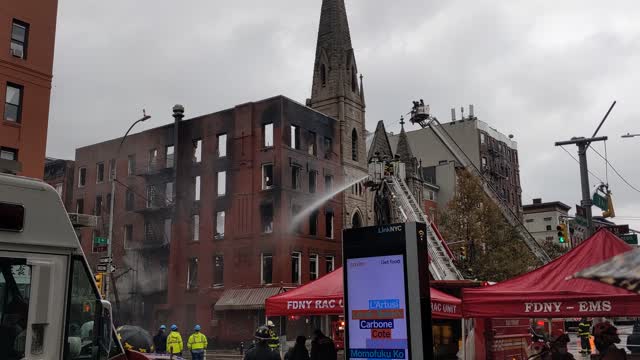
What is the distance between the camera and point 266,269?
39906mm

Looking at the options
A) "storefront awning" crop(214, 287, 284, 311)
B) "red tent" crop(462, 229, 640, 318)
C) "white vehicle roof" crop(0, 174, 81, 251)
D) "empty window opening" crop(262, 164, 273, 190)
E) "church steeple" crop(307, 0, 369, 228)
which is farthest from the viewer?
"church steeple" crop(307, 0, 369, 228)

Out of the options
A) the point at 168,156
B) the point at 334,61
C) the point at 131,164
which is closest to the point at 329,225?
the point at 334,61

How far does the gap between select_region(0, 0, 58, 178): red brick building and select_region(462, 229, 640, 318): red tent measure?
21.1 metres

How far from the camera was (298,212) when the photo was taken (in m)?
40.8

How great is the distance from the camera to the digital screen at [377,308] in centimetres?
Result: 741

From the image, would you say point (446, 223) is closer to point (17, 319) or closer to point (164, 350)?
point (164, 350)

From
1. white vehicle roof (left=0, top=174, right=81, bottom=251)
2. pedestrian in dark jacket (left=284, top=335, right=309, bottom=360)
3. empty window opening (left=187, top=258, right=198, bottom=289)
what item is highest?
empty window opening (left=187, top=258, right=198, bottom=289)

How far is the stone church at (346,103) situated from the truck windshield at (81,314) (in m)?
39.9

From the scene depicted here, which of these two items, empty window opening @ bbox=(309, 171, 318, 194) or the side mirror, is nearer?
the side mirror

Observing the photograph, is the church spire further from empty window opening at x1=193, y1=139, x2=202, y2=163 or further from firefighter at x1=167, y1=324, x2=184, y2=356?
firefighter at x1=167, y1=324, x2=184, y2=356

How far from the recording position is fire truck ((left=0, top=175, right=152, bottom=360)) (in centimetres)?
496

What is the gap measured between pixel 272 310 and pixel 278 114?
29992 millimetres

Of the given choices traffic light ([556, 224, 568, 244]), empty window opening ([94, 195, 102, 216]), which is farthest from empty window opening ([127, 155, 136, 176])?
traffic light ([556, 224, 568, 244])

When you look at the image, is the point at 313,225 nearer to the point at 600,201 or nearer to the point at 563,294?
the point at 600,201
